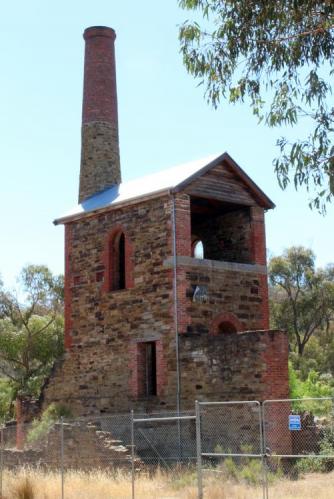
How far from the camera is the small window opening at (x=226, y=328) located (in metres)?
27.1

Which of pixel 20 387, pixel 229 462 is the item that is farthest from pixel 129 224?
pixel 20 387

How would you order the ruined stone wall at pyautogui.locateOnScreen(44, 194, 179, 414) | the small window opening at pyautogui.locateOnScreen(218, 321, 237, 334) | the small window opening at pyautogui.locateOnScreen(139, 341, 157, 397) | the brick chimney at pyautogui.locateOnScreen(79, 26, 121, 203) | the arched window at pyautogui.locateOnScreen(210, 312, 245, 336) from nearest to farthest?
the ruined stone wall at pyautogui.locateOnScreen(44, 194, 179, 414) < the arched window at pyautogui.locateOnScreen(210, 312, 245, 336) < the small window opening at pyautogui.locateOnScreen(139, 341, 157, 397) < the small window opening at pyautogui.locateOnScreen(218, 321, 237, 334) < the brick chimney at pyautogui.locateOnScreen(79, 26, 121, 203)

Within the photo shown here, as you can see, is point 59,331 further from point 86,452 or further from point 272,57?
point 272,57

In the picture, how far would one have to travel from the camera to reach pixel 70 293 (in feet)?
99.3

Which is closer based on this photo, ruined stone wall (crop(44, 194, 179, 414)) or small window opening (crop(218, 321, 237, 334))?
ruined stone wall (crop(44, 194, 179, 414))

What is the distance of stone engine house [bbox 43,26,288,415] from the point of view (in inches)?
959

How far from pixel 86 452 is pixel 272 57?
485 inches

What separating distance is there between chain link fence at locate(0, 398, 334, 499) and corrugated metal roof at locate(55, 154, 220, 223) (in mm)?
7052

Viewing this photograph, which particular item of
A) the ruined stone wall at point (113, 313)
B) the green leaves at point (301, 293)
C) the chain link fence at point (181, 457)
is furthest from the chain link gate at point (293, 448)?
the green leaves at point (301, 293)

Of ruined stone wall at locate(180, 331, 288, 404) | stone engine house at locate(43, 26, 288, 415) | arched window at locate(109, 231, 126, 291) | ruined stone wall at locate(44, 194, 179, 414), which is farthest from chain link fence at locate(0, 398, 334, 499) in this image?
arched window at locate(109, 231, 126, 291)

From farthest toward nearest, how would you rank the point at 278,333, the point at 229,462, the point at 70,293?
the point at 70,293 → the point at 278,333 → the point at 229,462

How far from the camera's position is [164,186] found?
26672mm

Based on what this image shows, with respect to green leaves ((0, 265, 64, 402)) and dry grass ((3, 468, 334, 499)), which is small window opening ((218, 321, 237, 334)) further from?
green leaves ((0, 265, 64, 402))

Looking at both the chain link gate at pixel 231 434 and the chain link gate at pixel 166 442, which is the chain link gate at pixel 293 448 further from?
the chain link gate at pixel 166 442
